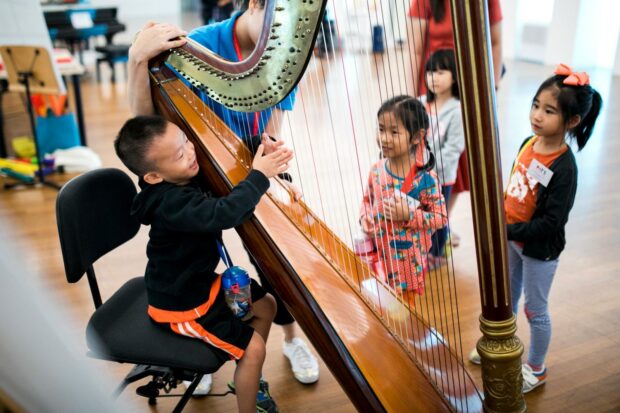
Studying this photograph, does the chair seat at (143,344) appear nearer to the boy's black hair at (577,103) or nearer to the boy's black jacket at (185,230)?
the boy's black jacket at (185,230)

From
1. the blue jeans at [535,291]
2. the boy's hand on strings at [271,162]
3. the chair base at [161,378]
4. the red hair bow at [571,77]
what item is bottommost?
the blue jeans at [535,291]

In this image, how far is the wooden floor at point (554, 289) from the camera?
1891 millimetres

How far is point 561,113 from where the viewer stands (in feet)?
5.53

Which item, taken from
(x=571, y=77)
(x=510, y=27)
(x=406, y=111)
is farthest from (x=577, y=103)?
(x=510, y=27)

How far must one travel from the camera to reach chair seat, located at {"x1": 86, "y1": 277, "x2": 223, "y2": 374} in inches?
56.2

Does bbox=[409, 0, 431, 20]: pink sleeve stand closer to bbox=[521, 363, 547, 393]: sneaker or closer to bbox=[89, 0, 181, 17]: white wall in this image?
bbox=[521, 363, 547, 393]: sneaker

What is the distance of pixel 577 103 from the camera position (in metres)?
1.68

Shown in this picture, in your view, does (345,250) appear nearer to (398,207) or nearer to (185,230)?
(398,207)

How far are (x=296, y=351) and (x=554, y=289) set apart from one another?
1.07 meters

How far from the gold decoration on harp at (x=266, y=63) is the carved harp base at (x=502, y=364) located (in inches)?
23.5

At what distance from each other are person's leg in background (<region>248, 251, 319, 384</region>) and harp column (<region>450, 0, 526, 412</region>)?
3.13 feet

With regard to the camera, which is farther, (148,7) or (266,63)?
(148,7)

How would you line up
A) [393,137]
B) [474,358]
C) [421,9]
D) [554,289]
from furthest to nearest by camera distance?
1. [554,289]
2. [421,9]
3. [474,358]
4. [393,137]

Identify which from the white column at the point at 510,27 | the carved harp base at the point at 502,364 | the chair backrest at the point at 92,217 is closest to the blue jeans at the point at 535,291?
the carved harp base at the point at 502,364
